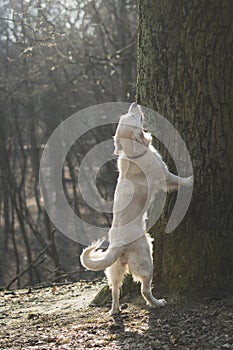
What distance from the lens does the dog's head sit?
20.7 ft

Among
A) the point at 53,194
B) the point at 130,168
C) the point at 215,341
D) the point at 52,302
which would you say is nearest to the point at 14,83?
the point at 53,194

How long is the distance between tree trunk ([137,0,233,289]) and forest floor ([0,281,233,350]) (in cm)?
38

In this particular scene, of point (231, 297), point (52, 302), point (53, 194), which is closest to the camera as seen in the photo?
→ point (231, 297)

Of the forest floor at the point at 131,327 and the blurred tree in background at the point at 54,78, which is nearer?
the forest floor at the point at 131,327

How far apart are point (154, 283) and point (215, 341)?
165 centimetres

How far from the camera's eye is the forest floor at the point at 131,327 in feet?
17.3

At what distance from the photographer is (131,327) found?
5.74 meters

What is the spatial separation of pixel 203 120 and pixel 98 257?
1779 millimetres

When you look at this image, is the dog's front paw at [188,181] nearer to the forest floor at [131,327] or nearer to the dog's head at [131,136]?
the dog's head at [131,136]

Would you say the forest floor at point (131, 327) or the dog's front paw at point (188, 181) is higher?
the dog's front paw at point (188, 181)

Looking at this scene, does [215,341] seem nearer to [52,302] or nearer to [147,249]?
[147,249]

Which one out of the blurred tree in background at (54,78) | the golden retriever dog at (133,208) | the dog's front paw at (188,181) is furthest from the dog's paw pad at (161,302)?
the blurred tree in background at (54,78)

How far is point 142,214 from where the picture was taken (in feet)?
20.5

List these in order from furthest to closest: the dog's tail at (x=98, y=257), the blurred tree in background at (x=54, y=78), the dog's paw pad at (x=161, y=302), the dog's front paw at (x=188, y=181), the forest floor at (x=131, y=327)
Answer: the blurred tree in background at (x=54, y=78) → the dog's front paw at (x=188, y=181) → the dog's paw pad at (x=161, y=302) → the dog's tail at (x=98, y=257) → the forest floor at (x=131, y=327)
